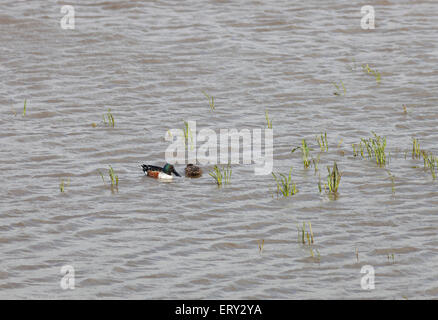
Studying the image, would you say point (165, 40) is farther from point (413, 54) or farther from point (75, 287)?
point (75, 287)

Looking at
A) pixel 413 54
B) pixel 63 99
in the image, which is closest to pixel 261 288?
pixel 63 99

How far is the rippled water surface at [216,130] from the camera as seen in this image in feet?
26.2

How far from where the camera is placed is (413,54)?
571 inches

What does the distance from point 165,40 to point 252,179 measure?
5.55 metres

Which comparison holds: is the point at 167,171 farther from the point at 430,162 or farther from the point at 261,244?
the point at 430,162

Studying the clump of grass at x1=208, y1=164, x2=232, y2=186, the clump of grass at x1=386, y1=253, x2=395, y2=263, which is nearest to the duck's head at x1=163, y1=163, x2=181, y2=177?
the clump of grass at x1=208, y1=164, x2=232, y2=186

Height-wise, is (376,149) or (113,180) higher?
(376,149)

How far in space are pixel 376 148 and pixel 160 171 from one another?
2675mm

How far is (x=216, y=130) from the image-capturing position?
11758 millimetres

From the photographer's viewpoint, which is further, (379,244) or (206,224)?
(206,224)

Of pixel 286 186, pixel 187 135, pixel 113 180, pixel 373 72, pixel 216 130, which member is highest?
pixel 373 72

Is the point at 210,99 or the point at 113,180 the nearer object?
the point at 113,180

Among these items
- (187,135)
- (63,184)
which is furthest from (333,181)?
(63,184)

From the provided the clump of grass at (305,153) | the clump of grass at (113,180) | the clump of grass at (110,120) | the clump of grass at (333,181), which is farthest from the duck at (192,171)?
the clump of grass at (110,120)
